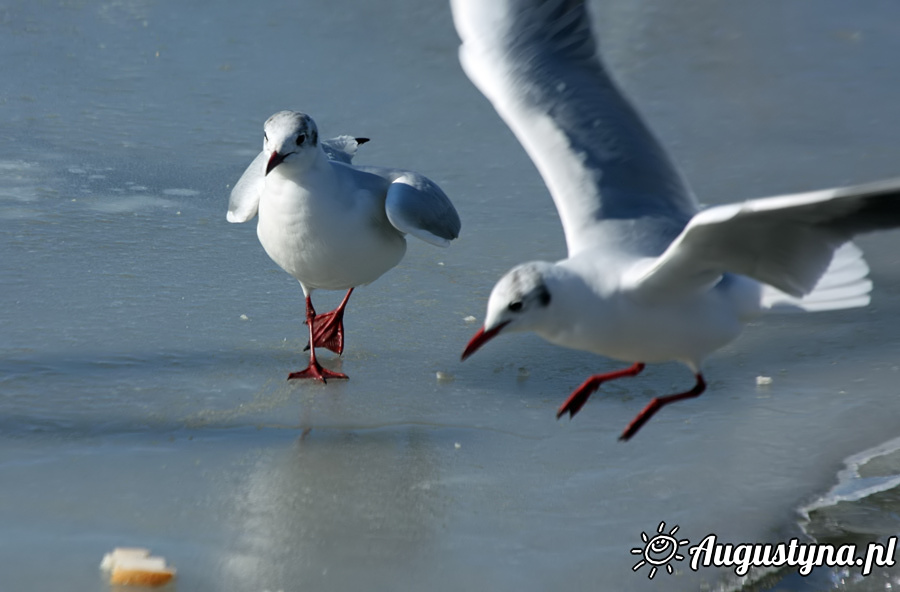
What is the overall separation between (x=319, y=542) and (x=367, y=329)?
1.55m

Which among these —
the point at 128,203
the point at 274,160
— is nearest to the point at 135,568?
the point at 274,160

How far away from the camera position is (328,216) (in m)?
3.97

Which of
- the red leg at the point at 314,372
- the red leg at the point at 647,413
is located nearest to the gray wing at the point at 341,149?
the red leg at the point at 314,372

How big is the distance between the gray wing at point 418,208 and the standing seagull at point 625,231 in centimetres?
79

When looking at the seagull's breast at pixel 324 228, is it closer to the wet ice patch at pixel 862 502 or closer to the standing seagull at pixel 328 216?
the standing seagull at pixel 328 216

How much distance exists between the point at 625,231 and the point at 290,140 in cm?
123

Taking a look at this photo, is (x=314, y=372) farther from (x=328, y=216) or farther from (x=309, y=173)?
(x=309, y=173)

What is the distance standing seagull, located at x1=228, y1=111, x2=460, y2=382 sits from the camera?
389 cm

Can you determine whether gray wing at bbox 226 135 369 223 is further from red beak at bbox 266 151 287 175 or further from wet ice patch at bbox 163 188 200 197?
wet ice patch at bbox 163 188 200 197

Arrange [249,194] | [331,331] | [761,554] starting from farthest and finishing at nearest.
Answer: [249,194] → [331,331] → [761,554]

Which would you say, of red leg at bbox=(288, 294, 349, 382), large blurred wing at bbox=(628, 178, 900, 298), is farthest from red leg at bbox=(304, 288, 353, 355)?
large blurred wing at bbox=(628, 178, 900, 298)

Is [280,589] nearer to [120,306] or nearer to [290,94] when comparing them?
[120,306]

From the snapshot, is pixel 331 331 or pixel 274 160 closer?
pixel 274 160

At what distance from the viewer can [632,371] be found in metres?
3.40
